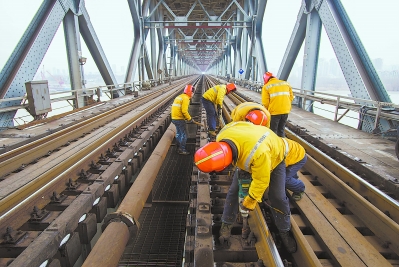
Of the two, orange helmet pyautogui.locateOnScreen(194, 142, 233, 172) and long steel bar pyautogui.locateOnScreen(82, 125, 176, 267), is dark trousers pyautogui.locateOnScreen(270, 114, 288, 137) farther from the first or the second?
orange helmet pyautogui.locateOnScreen(194, 142, 233, 172)

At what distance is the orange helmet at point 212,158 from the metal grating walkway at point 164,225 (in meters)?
2.15

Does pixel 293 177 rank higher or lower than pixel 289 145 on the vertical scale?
lower

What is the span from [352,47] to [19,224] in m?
8.26

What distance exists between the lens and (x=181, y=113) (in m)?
6.21

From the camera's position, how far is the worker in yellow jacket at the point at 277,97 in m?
5.18

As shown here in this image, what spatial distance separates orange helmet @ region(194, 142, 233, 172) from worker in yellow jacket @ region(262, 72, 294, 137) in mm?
3559

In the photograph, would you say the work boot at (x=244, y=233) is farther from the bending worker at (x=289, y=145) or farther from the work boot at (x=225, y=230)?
the bending worker at (x=289, y=145)

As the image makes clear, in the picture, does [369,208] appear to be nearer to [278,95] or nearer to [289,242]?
[289,242]

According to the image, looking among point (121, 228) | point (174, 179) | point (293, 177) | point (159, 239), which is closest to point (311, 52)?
point (174, 179)

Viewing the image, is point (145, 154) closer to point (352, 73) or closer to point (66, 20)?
point (352, 73)

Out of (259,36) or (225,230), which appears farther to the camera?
(259,36)

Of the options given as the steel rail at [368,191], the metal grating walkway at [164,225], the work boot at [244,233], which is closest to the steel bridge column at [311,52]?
→ the steel rail at [368,191]

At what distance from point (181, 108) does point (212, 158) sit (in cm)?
422

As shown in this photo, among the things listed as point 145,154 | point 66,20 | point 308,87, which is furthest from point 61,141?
point 308,87
